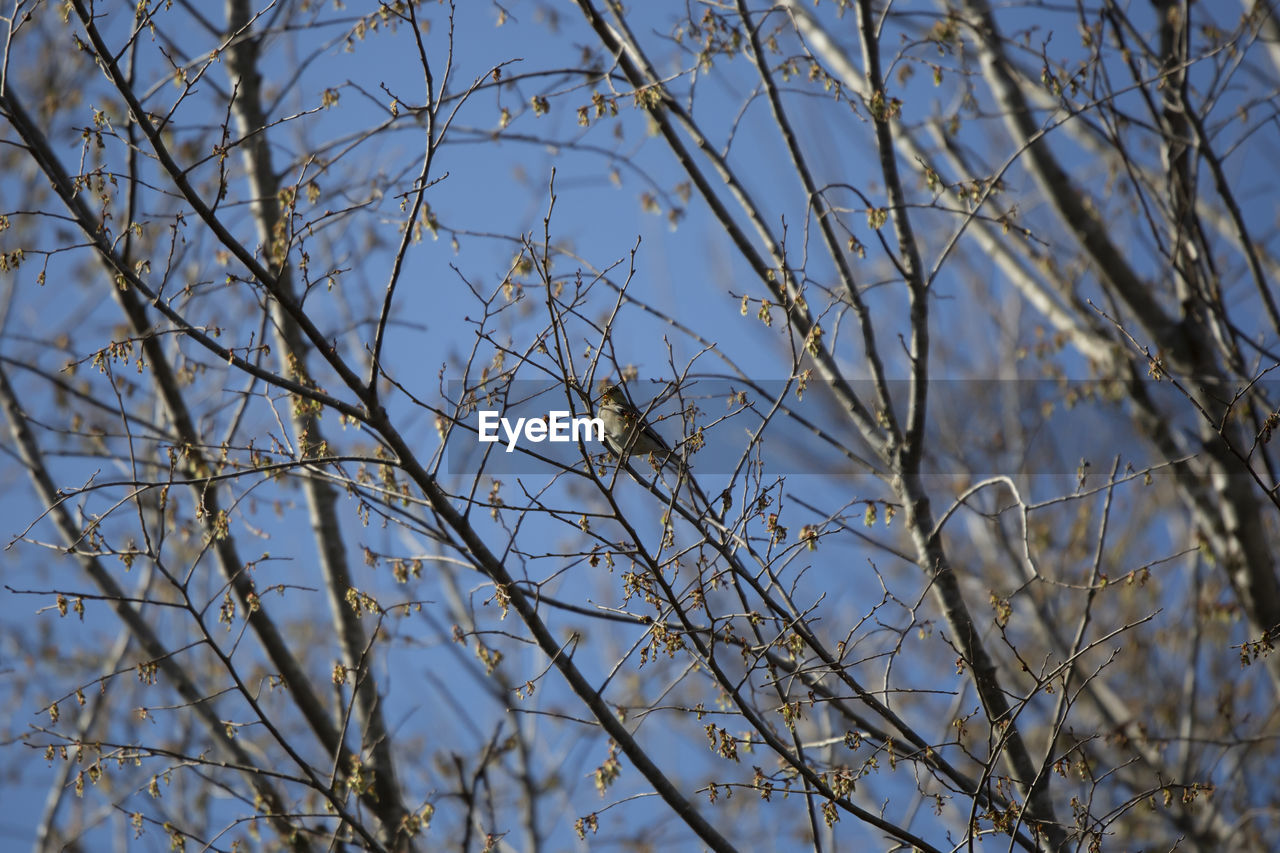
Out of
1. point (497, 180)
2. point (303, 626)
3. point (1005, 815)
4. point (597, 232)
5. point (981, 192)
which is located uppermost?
point (497, 180)

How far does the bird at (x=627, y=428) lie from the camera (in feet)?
8.80

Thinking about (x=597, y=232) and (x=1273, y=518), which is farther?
(x=597, y=232)

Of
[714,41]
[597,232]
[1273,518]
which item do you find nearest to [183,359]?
[714,41]

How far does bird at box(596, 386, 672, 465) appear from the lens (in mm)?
2682

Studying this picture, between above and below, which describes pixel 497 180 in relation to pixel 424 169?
above

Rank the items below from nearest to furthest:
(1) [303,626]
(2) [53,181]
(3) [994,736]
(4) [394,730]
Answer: (2) [53,181], (3) [994,736], (4) [394,730], (1) [303,626]

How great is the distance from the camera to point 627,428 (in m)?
3.21

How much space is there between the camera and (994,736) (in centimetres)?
301

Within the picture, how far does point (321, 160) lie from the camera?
166 inches

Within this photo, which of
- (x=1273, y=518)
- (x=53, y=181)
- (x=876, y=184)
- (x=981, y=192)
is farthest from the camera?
(x=1273, y=518)

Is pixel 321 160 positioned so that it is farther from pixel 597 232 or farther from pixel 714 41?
pixel 597 232

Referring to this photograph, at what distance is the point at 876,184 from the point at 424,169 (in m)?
2.64

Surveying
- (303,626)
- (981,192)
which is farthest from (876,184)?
(303,626)

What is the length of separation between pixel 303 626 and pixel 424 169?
856 centimetres
